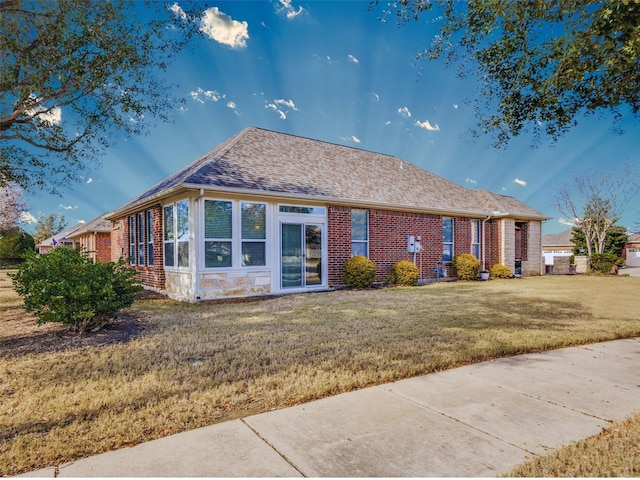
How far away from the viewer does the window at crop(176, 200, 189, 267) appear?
1066 cm

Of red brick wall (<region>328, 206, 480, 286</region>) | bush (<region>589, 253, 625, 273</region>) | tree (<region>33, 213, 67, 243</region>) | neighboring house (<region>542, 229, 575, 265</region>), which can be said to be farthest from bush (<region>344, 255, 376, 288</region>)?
tree (<region>33, 213, 67, 243</region>)

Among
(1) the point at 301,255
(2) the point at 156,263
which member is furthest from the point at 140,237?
(1) the point at 301,255

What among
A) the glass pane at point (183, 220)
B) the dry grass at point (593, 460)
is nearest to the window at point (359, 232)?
the glass pane at point (183, 220)

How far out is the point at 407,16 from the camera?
6.38 metres

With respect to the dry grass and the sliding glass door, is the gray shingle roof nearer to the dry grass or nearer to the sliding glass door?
the sliding glass door

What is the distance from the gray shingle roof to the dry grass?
29.4 feet

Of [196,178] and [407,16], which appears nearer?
[407,16]

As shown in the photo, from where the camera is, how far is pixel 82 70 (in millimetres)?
7949

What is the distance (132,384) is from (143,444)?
54.4 inches

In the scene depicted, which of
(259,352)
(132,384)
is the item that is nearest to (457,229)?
(259,352)

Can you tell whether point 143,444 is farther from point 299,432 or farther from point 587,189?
point 587,189

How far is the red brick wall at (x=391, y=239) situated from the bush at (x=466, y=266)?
0.33 metres

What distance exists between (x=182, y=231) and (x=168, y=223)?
4.46 feet

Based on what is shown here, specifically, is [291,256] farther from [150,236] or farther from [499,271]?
[499,271]
